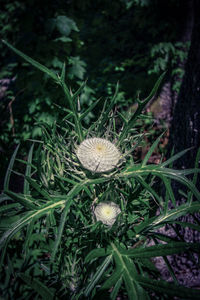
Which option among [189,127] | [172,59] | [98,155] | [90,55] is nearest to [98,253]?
[98,155]

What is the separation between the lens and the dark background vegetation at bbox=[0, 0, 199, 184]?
5.43 feet

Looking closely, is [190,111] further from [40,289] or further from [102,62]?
[102,62]

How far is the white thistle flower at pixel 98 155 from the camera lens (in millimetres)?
642

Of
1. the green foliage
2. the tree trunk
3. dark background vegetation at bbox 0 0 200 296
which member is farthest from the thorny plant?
the green foliage

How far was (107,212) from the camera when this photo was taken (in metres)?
0.65

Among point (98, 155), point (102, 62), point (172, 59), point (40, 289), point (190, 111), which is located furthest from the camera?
point (102, 62)

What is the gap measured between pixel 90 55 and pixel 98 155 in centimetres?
328

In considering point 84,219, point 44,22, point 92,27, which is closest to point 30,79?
point 44,22

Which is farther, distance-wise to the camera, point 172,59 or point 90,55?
point 90,55

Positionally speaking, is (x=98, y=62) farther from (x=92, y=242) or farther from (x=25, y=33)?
(x=92, y=242)

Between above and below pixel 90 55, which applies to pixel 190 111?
below

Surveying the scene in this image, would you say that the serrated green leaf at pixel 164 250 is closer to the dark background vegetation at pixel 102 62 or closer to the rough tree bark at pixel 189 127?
the dark background vegetation at pixel 102 62

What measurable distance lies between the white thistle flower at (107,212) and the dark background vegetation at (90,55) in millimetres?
411

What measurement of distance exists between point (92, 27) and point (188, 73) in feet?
11.6
